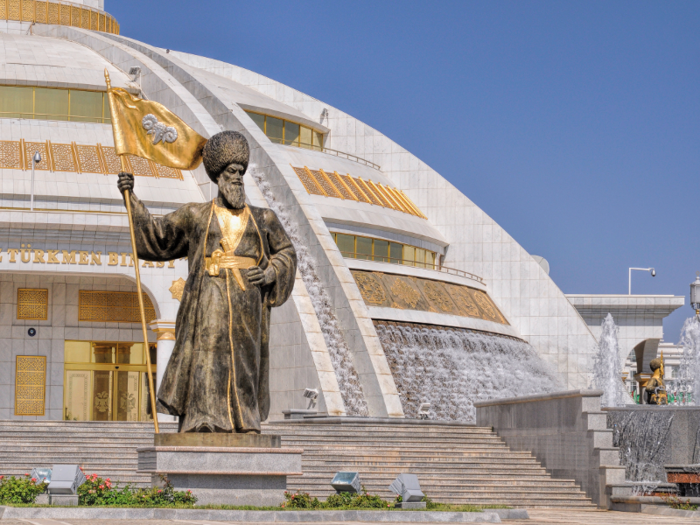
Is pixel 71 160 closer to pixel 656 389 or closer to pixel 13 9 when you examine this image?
pixel 13 9

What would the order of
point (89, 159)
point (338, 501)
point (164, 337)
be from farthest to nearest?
point (89, 159)
point (164, 337)
point (338, 501)

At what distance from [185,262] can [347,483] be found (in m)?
12.9

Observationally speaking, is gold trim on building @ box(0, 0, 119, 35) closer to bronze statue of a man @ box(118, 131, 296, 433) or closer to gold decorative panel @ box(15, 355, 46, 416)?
gold decorative panel @ box(15, 355, 46, 416)

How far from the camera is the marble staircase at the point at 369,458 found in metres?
14.7

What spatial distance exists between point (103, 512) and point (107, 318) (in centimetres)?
1722

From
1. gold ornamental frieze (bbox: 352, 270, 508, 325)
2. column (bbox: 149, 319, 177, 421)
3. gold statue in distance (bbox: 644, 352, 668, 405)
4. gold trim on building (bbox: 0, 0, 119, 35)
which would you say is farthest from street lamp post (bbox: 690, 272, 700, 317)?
gold trim on building (bbox: 0, 0, 119, 35)

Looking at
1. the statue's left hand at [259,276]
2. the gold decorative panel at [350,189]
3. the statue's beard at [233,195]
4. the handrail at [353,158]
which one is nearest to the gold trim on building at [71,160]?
the gold decorative panel at [350,189]

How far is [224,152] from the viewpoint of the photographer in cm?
1042

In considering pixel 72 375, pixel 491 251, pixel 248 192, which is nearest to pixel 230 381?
pixel 248 192

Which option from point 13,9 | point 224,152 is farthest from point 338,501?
point 13,9

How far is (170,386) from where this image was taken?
10.1m

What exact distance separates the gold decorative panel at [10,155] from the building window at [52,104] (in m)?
1.75

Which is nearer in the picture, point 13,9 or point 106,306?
point 106,306

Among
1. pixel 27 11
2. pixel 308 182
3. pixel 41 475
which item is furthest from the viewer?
pixel 27 11
